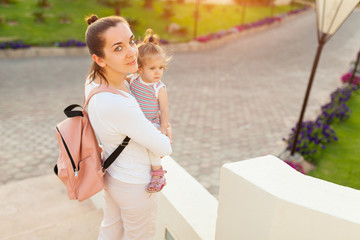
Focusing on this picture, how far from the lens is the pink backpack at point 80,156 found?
6.48 feet

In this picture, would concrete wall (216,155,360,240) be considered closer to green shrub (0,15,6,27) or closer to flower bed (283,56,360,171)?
flower bed (283,56,360,171)

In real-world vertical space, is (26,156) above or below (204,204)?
below

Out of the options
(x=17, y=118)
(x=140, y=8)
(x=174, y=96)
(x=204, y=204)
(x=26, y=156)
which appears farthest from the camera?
(x=140, y=8)

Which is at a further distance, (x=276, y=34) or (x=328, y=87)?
(x=276, y=34)

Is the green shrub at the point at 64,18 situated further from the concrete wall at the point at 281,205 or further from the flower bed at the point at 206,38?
the concrete wall at the point at 281,205

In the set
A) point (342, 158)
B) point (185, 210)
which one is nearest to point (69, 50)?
point (342, 158)

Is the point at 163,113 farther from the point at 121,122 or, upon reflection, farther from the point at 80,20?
the point at 80,20

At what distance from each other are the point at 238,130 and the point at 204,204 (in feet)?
15.9

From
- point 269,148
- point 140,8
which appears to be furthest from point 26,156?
point 140,8

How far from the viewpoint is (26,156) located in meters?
5.82

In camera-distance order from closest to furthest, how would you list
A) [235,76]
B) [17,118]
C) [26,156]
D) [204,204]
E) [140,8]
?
1. [204,204]
2. [26,156]
3. [17,118]
4. [235,76]
5. [140,8]

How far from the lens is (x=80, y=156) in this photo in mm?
2041

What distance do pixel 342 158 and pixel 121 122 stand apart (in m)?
5.42

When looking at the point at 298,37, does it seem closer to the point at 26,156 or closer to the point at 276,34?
the point at 276,34
